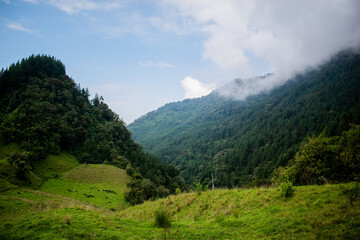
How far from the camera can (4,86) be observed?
75.8 m

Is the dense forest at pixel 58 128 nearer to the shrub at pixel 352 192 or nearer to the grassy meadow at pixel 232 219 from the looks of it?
the grassy meadow at pixel 232 219

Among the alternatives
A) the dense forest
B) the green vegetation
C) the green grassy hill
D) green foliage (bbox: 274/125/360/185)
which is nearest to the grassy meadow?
the green grassy hill

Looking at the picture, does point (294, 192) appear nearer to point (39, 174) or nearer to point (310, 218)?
point (310, 218)

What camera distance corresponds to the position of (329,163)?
16.8 meters

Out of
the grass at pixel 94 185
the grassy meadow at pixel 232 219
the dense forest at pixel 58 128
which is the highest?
the dense forest at pixel 58 128

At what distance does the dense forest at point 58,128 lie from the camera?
193 ft

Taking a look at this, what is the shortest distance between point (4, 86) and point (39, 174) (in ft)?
171

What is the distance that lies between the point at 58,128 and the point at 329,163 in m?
86.6

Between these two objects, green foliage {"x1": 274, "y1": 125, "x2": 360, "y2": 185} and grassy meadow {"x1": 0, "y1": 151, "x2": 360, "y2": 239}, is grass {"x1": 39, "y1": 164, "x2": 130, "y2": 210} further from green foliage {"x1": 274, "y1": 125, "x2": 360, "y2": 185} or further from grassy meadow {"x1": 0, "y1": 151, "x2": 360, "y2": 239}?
green foliage {"x1": 274, "y1": 125, "x2": 360, "y2": 185}

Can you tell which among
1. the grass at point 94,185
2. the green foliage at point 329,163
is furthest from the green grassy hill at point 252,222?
the grass at point 94,185

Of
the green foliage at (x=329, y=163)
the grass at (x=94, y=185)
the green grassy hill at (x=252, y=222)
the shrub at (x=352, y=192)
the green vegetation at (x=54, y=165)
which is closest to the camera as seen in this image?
the green grassy hill at (x=252, y=222)

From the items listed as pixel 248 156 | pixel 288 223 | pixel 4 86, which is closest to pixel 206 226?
pixel 288 223

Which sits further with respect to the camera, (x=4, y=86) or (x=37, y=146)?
(x=4, y=86)

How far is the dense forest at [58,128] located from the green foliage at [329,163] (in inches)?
1650
